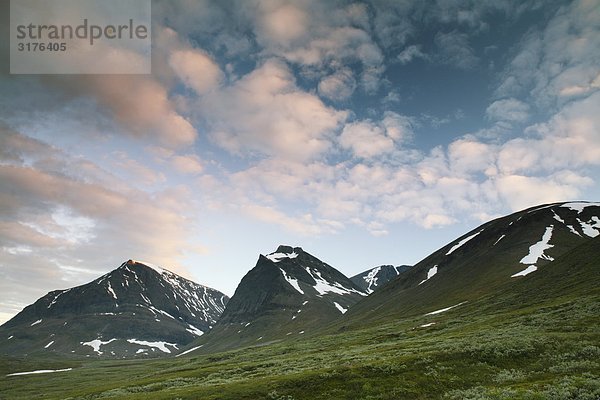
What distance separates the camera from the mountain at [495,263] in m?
115

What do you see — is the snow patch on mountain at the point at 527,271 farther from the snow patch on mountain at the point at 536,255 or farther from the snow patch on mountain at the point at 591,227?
the snow patch on mountain at the point at 591,227

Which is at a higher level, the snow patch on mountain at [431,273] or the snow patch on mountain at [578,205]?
the snow patch on mountain at [578,205]

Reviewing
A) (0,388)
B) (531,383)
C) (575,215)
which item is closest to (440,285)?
(575,215)

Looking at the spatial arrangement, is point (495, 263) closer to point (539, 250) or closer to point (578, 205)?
point (539, 250)

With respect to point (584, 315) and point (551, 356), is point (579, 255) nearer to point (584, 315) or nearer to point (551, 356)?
point (584, 315)

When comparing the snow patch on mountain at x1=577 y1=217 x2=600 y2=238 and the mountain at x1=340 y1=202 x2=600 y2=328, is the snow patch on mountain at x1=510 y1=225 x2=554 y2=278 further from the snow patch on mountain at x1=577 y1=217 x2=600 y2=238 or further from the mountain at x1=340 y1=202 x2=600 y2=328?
the snow patch on mountain at x1=577 y1=217 x2=600 y2=238

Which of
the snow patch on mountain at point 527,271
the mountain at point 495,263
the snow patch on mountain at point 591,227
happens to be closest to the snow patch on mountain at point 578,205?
the mountain at point 495,263

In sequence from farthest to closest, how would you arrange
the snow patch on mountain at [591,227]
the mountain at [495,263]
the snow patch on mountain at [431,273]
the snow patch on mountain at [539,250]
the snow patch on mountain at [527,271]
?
the snow patch on mountain at [431,273] < the snow patch on mountain at [591,227] < the snow patch on mountain at [539,250] < the snow patch on mountain at [527,271] < the mountain at [495,263]

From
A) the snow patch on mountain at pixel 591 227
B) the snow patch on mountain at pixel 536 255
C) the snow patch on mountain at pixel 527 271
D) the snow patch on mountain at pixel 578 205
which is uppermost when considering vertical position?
the snow patch on mountain at pixel 578 205

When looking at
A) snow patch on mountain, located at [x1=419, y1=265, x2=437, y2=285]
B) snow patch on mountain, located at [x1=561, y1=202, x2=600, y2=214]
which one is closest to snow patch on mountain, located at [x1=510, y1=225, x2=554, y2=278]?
snow patch on mountain, located at [x1=561, y1=202, x2=600, y2=214]

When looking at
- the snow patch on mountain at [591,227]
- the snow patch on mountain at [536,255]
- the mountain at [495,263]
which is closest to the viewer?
the mountain at [495,263]

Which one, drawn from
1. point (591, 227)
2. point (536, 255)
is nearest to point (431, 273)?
point (536, 255)

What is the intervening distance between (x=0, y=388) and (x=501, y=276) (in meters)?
156

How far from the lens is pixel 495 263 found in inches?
5507
